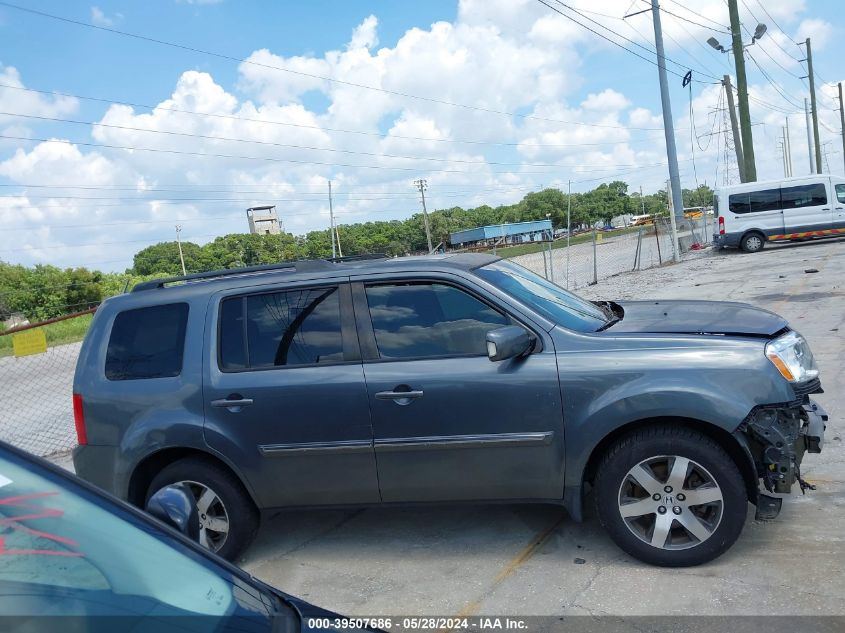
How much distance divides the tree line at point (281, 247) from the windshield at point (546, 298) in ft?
3.39

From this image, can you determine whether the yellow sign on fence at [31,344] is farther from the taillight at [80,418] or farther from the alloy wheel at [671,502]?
the alloy wheel at [671,502]

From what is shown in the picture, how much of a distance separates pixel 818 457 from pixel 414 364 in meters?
3.22

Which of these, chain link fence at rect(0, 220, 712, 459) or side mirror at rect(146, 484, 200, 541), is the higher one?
side mirror at rect(146, 484, 200, 541)

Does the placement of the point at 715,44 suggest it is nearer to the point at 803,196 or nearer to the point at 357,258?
the point at 803,196

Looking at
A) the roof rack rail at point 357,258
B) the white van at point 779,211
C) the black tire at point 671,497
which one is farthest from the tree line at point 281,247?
the white van at point 779,211

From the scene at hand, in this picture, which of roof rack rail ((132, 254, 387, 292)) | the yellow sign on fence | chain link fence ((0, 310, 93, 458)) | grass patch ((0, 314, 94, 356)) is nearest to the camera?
roof rack rail ((132, 254, 387, 292))

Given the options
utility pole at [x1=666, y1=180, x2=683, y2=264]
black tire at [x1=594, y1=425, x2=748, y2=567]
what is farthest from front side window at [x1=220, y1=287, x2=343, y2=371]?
utility pole at [x1=666, y1=180, x2=683, y2=264]

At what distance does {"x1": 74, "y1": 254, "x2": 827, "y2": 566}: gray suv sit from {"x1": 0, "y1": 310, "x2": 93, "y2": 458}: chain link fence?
3.59 metres

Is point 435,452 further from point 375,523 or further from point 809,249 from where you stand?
point 809,249

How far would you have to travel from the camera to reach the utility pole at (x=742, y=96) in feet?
103

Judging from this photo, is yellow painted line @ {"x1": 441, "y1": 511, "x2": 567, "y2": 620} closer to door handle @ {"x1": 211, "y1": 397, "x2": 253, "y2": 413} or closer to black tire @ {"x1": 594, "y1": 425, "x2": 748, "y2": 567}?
black tire @ {"x1": 594, "y1": 425, "x2": 748, "y2": 567}

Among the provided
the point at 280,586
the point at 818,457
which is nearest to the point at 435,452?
the point at 280,586

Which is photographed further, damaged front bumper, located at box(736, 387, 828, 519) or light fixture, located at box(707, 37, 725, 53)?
light fixture, located at box(707, 37, 725, 53)

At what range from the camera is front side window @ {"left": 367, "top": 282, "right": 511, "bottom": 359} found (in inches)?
156
